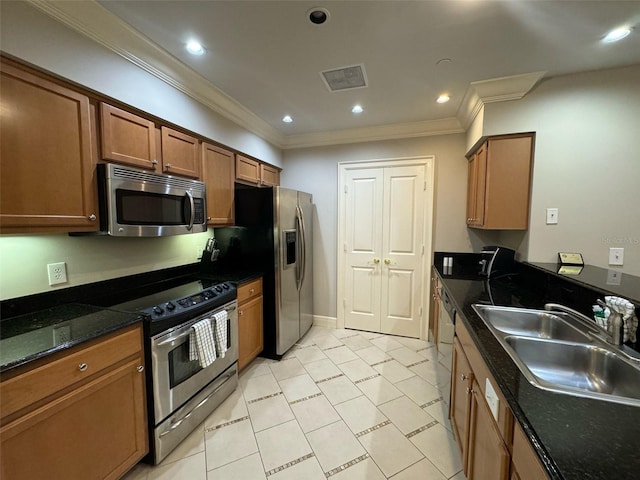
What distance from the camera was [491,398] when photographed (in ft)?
3.35

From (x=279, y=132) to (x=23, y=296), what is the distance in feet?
9.17

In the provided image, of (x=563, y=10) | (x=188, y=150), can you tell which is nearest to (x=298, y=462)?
(x=188, y=150)

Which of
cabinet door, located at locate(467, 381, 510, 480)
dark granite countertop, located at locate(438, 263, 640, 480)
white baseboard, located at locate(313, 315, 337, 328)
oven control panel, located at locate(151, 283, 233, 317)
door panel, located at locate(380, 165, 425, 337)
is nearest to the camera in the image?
dark granite countertop, located at locate(438, 263, 640, 480)

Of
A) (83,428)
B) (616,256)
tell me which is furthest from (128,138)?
(616,256)

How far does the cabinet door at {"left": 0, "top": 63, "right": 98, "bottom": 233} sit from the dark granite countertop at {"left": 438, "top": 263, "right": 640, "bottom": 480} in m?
2.12

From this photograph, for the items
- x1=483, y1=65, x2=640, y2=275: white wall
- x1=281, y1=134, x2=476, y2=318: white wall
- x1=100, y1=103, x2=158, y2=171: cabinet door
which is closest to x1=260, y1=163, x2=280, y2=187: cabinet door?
x1=281, y1=134, x2=476, y2=318: white wall

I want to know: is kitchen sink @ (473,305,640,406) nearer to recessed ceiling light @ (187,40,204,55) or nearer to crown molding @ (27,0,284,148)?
recessed ceiling light @ (187,40,204,55)

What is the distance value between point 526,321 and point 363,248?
6.59ft

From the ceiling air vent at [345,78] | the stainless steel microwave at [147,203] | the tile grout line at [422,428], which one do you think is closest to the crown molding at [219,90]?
the stainless steel microwave at [147,203]

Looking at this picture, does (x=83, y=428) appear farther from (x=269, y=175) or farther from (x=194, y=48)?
(x=269, y=175)

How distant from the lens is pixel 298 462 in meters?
1.60

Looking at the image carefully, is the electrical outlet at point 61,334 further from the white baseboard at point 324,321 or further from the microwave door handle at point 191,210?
the white baseboard at point 324,321

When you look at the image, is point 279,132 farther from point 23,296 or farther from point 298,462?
point 298,462

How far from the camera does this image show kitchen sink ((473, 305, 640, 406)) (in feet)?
3.28
